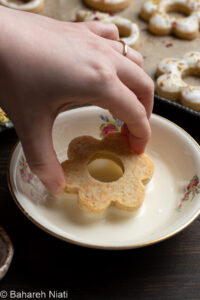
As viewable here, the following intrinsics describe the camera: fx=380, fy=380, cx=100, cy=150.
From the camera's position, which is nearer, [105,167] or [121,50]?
[121,50]

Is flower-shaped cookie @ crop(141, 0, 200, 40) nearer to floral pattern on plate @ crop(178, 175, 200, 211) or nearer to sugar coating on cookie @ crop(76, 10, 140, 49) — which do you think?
sugar coating on cookie @ crop(76, 10, 140, 49)

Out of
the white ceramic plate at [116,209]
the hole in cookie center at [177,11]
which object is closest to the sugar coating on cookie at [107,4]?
the hole in cookie center at [177,11]

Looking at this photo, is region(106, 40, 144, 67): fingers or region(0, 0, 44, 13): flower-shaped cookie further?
region(0, 0, 44, 13): flower-shaped cookie

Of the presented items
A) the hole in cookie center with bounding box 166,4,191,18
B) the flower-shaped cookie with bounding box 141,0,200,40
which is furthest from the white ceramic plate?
the hole in cookie center with bounding box 166,4,191,18

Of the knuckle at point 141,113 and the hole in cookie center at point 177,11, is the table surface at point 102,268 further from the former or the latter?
the hole in cookie center at point 177,11

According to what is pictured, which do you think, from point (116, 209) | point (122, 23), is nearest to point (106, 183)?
point (116, 209)

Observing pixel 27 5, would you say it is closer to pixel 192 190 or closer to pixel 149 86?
pixel 149 86

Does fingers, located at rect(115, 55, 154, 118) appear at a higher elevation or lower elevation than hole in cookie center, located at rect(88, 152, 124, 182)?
higher
